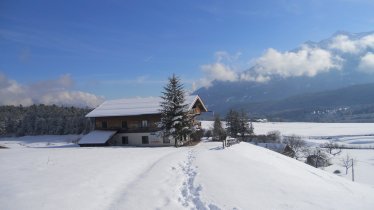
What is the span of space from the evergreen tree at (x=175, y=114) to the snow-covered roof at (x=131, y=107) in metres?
6.04

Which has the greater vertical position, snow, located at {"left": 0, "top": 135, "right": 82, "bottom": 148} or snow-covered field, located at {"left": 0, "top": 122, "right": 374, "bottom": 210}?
snow-covered field, located at {"left": 0, "top": 122, "right": 374, "bottom": 210}

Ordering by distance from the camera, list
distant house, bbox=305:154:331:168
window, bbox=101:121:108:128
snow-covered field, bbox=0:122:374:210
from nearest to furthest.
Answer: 1. snow-covered field, bbox=0:122:374:210
2. window, bbox=101:121:108:128
3. distant house, bbox=305:154:331:168

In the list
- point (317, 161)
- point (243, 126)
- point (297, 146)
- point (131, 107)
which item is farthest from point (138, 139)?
point (297, 146)

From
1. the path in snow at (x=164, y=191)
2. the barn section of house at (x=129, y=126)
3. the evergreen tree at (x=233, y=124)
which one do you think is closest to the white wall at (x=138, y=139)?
the barn section of house at (x=129, y=126)

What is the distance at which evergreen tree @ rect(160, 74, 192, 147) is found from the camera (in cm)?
4412

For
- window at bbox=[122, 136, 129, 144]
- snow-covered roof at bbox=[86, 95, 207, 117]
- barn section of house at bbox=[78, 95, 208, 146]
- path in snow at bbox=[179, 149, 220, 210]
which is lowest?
path in snow at bbox=[179, 149, 220, 210]

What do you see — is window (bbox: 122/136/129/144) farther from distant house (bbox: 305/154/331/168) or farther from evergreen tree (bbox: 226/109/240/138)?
evergreen tree (bbox: 226/109/240/138)

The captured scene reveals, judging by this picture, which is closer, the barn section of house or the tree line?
the barn section of house

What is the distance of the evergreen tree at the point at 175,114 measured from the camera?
145 feet

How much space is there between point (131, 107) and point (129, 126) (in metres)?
3.71

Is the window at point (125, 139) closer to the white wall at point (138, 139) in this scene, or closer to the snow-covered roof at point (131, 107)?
the white wall at point (138, 139)

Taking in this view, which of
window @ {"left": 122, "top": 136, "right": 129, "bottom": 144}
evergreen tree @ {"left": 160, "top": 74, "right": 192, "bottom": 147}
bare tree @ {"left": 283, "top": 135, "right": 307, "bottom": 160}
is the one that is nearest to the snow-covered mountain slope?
evergreen tree @ {"left": 160, "top": 74, "right": 192, "bottom": 147}

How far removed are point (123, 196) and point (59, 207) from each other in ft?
9.17

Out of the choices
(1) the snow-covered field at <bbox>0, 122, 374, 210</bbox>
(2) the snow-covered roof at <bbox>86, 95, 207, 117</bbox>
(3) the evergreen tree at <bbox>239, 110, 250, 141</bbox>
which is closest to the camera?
(1) the snow-covered field at <bbox>0, 122, 374, 210</bbox>
